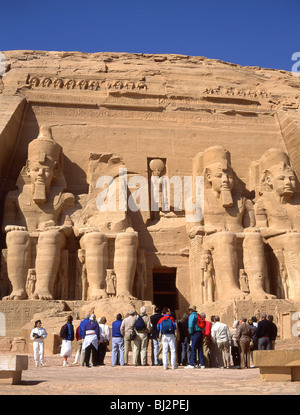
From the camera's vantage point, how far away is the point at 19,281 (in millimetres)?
10695

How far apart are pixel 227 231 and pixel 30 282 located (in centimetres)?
403

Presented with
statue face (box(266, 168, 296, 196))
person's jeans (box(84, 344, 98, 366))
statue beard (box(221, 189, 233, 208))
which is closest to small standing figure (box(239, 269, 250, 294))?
statue beard (box(221, 189, 233, 208))

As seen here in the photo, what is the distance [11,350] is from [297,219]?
6.58 meters

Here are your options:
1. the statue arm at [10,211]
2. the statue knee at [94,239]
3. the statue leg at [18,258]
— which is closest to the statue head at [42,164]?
the statue arm at [10,211]

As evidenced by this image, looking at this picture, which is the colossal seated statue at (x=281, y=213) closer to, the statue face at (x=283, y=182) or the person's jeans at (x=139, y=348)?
the statue face at (x=283, y=182)

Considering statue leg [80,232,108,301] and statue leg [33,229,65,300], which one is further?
statue leg [80,232,108,301]

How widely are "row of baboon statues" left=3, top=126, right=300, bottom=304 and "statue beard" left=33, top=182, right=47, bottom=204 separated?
0.8 inches

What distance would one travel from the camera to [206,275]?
11102mm

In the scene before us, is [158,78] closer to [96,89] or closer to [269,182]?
[96,89]

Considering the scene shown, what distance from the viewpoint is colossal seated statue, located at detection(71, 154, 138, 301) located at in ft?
35.6

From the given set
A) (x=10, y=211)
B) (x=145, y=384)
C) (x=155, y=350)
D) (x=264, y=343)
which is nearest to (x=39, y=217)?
(x=10, y=211)

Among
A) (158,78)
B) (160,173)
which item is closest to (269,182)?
(160,173)

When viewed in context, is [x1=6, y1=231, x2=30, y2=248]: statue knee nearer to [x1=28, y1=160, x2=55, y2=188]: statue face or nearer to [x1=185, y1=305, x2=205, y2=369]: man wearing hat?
[x1=28, y1=160, x2=55, y2=188]: statue face

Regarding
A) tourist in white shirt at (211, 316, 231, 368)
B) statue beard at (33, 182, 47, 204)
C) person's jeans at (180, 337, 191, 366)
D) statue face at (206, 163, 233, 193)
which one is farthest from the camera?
statue face at (206, 163, 233, 193)
